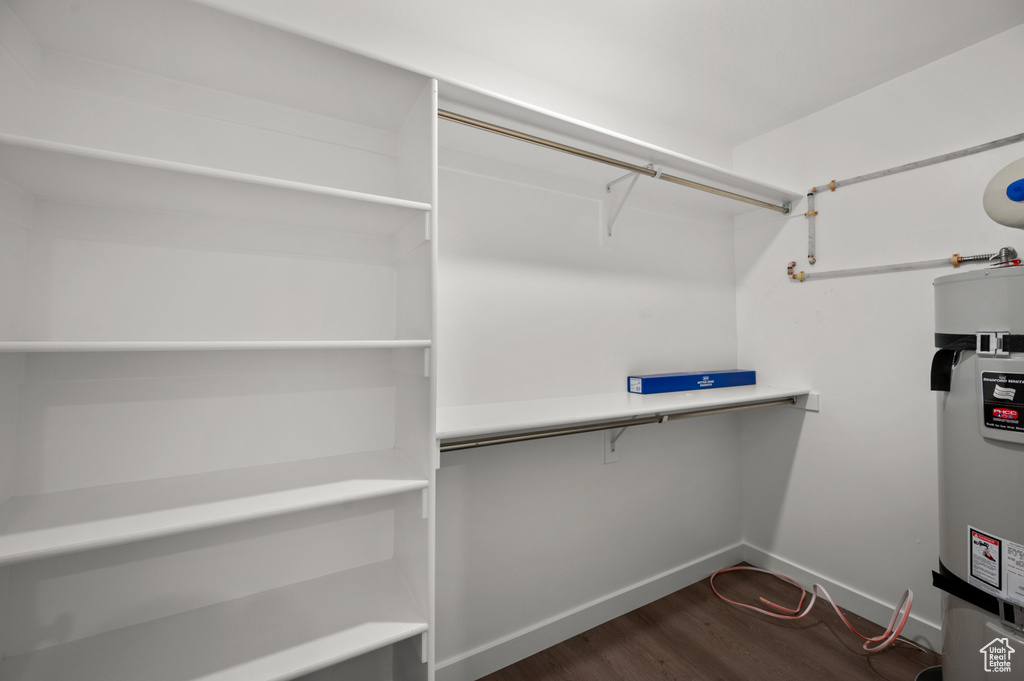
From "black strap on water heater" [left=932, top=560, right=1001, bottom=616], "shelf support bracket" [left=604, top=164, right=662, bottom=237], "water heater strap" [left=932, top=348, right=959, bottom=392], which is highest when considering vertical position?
"shelf support bracket" [left=604, top=164, right=662, bottom=237]

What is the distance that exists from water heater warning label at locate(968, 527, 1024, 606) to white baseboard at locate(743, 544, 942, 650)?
0.82 meters

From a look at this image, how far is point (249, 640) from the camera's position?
1078 millimetres

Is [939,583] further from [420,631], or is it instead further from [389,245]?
[389,245]

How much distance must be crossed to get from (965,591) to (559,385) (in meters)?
1.38

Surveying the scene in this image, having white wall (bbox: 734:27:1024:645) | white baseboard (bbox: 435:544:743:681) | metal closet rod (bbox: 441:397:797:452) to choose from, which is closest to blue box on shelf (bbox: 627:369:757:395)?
metal closet rod (bbox: 441:397:797:452)

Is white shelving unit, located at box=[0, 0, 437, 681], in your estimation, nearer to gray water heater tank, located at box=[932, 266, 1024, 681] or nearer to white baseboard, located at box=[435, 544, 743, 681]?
white baseboard, located at box=[435, 544, 743, 681]

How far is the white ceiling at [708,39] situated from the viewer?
1429 millimetres

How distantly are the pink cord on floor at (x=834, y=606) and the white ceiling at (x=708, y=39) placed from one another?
221 centimetres

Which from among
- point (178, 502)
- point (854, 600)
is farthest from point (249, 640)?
point (854, 600)

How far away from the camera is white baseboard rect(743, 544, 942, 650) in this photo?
1708mm

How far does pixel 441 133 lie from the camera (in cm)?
148

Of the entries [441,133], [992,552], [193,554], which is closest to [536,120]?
[441,133]

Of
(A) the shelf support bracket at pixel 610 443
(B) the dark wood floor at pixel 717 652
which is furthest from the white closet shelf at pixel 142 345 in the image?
(B) the dark wood floor at pixel 717 652

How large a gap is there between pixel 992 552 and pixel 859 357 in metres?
1.00
